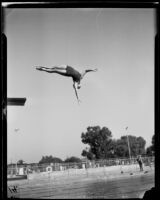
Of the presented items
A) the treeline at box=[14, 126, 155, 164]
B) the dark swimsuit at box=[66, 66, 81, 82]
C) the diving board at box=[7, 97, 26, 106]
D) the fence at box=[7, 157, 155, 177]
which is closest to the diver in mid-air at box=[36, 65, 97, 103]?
the dark swimsuit at box=[66, 66, 81, 82]

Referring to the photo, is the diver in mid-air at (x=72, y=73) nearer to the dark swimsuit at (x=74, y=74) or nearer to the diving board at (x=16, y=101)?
the dark swimsuit at (x=74, y=74)

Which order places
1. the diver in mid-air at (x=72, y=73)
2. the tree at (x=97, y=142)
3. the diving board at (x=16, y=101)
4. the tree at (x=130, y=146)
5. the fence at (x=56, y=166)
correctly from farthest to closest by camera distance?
the tree at (x=130, y=146) < the tree at (x=97, y=142) < the fence at (x=56, y=166) < the diver in mid-air at (x=72, y=73) < the diving board at (x=16, y=101)

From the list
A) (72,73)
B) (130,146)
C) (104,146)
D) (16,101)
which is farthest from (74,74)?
(130,146)

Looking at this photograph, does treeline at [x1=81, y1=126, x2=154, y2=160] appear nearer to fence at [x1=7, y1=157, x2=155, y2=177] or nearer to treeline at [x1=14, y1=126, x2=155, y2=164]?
treeline at [x1=14, y1=126, x2=155, y2=164]

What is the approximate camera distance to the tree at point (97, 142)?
20.9m

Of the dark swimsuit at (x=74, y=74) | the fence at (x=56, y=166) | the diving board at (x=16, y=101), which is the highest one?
the dark swimsuit at (x=74, y=74)

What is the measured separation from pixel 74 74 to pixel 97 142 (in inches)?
715

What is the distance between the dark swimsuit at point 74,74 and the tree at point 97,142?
1699cm

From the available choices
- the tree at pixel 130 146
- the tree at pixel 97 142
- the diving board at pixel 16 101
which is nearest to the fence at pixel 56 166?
the tree at pixel 97 142

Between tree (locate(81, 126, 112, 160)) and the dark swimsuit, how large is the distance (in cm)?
1699

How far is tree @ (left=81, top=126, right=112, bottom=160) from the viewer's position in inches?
824

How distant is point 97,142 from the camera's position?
21578mm

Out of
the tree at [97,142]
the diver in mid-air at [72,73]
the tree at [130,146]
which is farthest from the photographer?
the tree at [130,146]

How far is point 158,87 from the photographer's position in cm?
121
